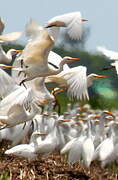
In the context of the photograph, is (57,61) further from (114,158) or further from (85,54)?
(85,54)

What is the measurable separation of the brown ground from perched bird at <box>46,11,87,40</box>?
1.65m

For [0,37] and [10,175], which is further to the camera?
[0,37]

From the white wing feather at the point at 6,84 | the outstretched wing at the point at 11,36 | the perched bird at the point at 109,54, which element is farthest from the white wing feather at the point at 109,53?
the white wing feather at the point at 6,84

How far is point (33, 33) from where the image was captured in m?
7.71

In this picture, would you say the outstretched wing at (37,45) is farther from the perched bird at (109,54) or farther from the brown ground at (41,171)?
the brown ground at (41,171)

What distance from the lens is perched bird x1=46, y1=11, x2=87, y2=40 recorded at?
8219 millimetres

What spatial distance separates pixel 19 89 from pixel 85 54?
537 inches

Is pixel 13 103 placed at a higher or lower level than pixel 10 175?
higher

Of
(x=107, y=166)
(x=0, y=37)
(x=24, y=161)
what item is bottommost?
(x=107, y=166)

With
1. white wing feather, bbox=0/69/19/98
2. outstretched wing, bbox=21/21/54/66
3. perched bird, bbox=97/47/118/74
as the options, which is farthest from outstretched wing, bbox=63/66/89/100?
white wing feather, bbox=0/69/19/98

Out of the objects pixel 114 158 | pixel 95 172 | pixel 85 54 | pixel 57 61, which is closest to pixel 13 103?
pixel 57 61

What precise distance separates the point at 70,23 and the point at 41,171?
1800 millimetres

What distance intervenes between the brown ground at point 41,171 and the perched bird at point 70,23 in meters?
1.65

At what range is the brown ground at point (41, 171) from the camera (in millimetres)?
7931
